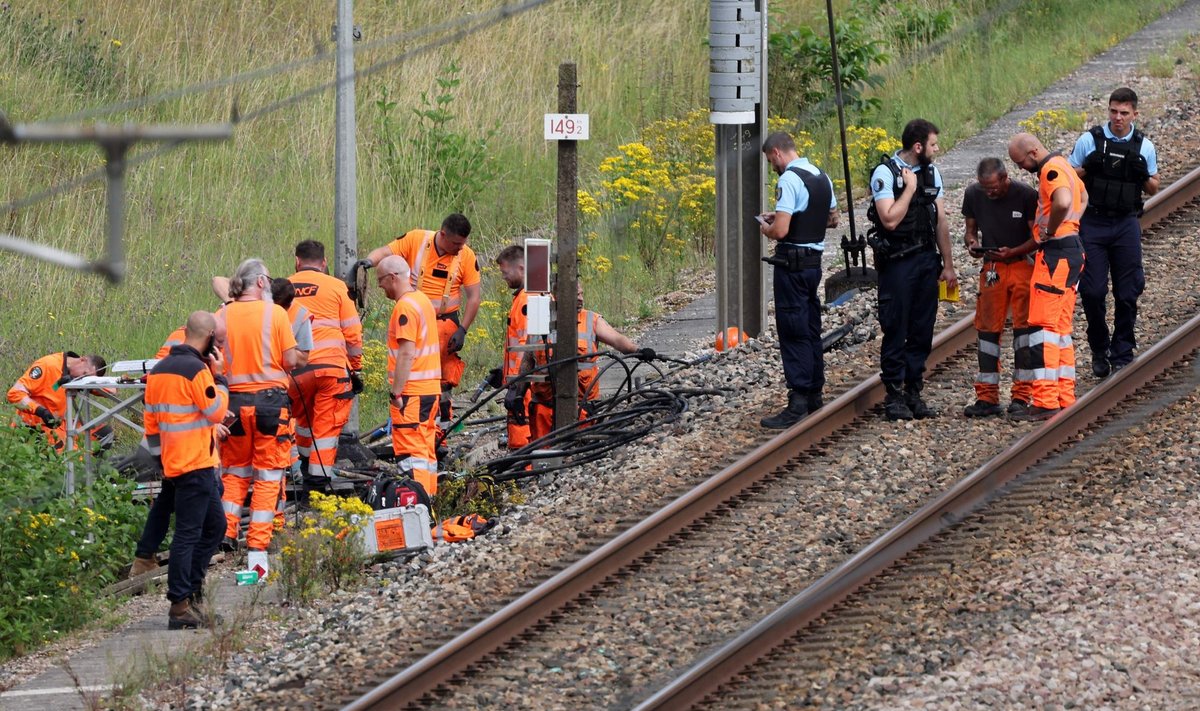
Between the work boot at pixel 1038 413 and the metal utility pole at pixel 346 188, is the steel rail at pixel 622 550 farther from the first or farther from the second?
the metal utility pole at pixel 346 188

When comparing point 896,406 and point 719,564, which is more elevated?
point 896,406

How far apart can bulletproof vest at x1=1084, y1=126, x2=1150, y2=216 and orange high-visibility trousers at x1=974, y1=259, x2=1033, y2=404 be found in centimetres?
90

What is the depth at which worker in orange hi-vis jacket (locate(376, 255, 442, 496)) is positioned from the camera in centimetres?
1123

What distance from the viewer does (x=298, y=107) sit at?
70.7 feet

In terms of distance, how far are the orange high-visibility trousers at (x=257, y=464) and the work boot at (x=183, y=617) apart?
1155mm

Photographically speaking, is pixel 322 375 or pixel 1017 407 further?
pixel 322 375

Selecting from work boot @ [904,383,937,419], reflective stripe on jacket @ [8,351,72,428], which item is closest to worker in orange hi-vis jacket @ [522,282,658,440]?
work boot @ [904,383,937,419]

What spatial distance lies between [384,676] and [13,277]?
10104 mm

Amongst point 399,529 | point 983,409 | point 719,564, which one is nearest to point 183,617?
point 399,529

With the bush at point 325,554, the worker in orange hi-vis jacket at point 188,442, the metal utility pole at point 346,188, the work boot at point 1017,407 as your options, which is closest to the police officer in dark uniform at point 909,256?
the work boot at point 1017,407

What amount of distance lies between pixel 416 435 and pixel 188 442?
172 centimetres

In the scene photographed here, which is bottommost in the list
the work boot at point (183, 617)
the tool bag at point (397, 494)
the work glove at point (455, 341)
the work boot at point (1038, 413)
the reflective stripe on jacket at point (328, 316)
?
the work boot at point (183, 617)

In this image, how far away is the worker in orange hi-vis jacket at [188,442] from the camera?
386 inches

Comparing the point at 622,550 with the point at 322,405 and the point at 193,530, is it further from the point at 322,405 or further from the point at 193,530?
the point at 322,405
